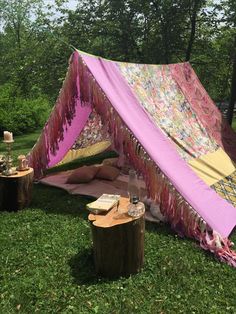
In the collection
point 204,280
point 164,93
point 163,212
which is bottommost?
point 204,280

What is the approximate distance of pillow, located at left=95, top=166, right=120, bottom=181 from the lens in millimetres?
5824

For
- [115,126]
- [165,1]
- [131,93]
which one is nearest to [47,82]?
[165,1]

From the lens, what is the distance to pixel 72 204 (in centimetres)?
504

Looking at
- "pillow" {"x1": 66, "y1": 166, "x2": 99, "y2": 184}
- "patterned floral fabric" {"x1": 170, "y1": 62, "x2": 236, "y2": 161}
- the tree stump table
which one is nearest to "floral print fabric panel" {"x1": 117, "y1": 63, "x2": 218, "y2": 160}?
"patterned floral fabric" {"x1": 170, "y1": 62, "x2": 236, "y2": 161}

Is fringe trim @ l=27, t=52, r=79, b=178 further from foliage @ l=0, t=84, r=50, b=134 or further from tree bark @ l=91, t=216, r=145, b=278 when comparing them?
foliage @ l=0, t=84, r=50, b=134

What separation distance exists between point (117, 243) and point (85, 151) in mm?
4491

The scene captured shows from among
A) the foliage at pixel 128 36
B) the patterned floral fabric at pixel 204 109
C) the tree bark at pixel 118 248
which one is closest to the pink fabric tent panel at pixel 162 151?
the tree bark at pixel 118 248

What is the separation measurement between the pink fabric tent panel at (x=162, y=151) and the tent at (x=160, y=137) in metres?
0.01

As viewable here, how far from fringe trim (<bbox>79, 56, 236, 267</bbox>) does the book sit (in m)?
0.66

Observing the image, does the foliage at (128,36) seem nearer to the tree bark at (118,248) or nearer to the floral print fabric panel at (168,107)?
the floral print fabric panel at (168,107)

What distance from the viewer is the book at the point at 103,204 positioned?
3375mm

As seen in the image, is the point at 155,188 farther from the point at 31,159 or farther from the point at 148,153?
the point at 31,159

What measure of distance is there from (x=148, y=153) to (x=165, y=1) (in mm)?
7405

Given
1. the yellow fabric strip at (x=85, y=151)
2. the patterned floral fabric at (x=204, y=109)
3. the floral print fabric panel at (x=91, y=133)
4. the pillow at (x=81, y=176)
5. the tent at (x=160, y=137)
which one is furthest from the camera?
the yellow fabric strip at (x=85, y=151)
